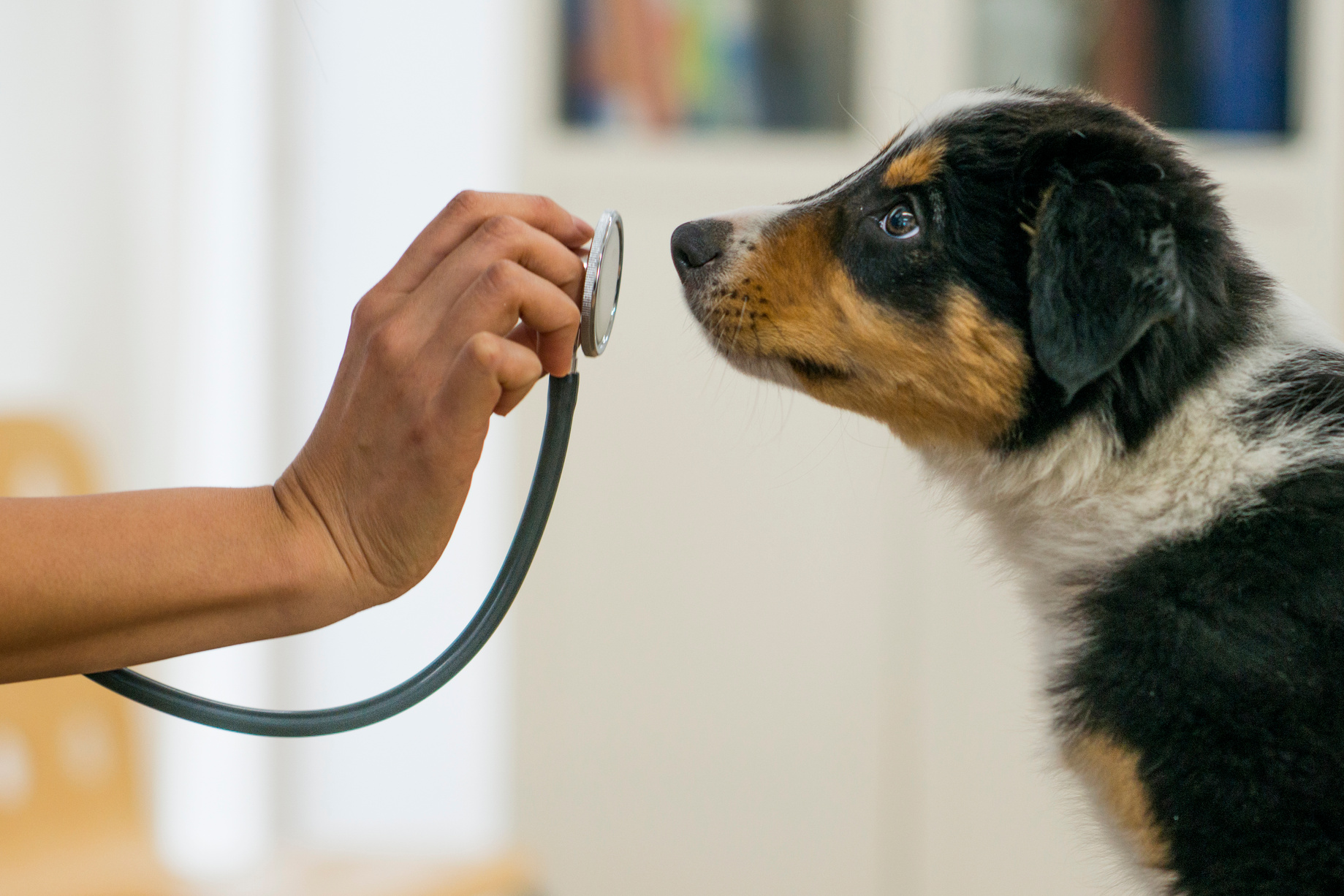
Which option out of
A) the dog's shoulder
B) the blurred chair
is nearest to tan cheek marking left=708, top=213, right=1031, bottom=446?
the dog's shoulder

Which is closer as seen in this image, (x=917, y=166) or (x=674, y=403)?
(x=917, y=166)

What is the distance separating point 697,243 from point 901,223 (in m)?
0.17

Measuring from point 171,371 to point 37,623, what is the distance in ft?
4.92

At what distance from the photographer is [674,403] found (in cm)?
202

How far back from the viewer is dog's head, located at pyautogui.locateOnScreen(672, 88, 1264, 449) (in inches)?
32.8

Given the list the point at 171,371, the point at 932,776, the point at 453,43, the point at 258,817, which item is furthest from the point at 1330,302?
the point at 258,817

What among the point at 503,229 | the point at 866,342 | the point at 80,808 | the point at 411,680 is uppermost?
the point at 503,229

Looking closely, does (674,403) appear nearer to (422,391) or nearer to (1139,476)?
(1139,476)

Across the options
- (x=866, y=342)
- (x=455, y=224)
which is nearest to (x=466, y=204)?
(x=455, y=224)

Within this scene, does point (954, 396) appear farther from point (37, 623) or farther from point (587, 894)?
point (587, 894)

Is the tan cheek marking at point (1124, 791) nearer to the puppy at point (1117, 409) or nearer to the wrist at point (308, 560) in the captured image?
the puppy at point (1117, 409)

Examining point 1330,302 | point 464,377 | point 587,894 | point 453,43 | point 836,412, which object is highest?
point 453,43

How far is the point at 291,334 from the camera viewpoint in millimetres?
2270

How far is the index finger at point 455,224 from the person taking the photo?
69 centimetres
